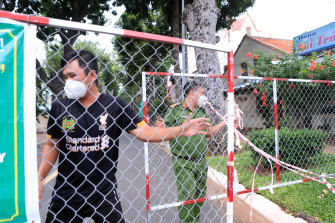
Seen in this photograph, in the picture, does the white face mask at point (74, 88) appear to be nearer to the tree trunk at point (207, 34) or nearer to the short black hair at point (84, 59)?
the short black hair at point (84, 59)

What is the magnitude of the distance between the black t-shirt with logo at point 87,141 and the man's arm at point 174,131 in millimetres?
81

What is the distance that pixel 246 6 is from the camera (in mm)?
13117

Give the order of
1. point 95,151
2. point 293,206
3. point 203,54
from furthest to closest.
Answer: point 203,54 → point 293,206 → point 95,151

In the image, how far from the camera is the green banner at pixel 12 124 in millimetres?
1120

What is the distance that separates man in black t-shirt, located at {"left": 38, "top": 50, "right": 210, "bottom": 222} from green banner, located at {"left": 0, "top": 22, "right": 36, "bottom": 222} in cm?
49

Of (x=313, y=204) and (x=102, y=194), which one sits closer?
(x=102, y=194)

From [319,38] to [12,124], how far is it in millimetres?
12984

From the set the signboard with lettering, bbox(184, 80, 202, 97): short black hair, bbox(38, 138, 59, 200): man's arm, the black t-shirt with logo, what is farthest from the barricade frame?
the signboard with lettering

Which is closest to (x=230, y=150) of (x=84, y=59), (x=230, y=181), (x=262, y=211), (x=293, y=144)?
(x=230, y=181)

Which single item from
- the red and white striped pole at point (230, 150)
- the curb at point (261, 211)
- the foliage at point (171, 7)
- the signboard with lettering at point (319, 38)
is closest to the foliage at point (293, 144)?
the curb at point (261, 211)

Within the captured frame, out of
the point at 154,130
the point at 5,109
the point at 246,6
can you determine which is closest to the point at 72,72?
the point at 5,109

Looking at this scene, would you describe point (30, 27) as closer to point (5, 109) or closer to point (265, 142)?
point (5, 109)

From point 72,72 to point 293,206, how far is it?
3.46m

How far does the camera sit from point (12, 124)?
1144 millimetres
